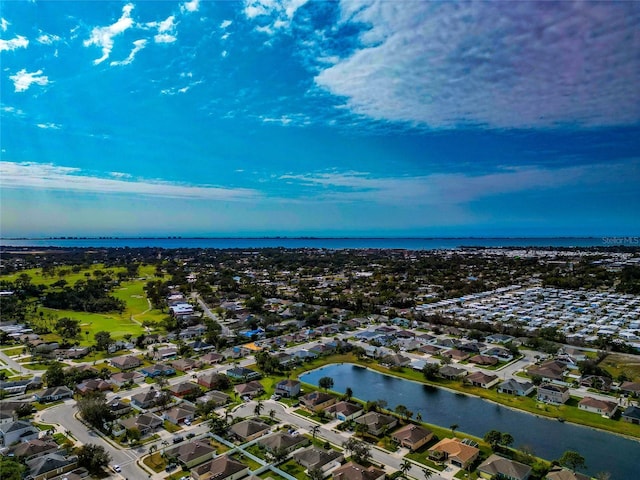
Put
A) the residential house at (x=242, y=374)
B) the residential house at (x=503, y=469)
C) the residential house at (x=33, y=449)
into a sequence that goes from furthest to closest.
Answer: the residential house at (x=242, y=374), the residential house at (x=33, y=449), the residential house at (x=503, y=469)

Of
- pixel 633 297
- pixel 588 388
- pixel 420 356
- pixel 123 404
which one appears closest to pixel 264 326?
pixel 420 356

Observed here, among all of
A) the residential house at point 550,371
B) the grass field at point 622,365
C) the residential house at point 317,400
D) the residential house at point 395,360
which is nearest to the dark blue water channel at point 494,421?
the residential house at point 395,360

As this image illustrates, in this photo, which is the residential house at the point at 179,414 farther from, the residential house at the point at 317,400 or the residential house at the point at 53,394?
the residential house at the point at 53,394

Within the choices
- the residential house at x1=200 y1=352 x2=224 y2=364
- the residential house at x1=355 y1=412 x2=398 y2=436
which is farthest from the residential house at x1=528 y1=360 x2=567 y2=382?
the residential house at x1=200 y1=352 x2=224 y2=364

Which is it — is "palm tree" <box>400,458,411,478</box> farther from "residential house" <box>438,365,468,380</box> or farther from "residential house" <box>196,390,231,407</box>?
"residential house" <box>438,365,468,380</box>

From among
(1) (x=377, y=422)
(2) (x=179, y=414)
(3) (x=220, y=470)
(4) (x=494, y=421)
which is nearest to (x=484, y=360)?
(4) (x=494, y=421)

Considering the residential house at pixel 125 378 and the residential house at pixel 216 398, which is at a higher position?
the residential house at pixel 216 398

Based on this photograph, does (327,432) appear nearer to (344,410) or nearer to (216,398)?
(344,410)
